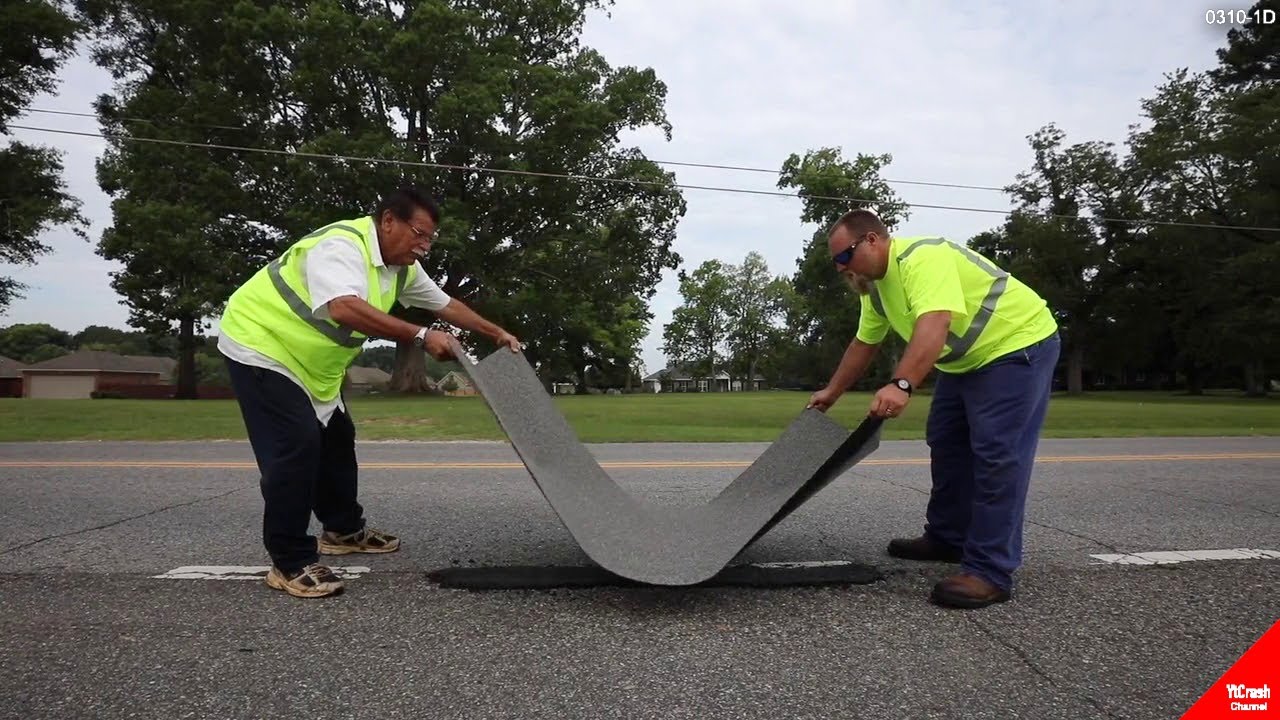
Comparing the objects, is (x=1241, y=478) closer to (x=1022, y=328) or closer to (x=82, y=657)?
(x=1022, y=328)

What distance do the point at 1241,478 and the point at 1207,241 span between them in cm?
3528

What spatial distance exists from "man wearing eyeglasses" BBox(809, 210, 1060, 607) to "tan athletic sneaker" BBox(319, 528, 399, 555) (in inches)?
97.5

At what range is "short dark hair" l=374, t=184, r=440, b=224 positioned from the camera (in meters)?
3.17

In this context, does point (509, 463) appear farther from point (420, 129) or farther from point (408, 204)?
point (420, 129)

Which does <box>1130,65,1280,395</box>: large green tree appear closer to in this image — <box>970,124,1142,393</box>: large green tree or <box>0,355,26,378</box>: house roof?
<box>970,124,1142,393</box>: large green tree

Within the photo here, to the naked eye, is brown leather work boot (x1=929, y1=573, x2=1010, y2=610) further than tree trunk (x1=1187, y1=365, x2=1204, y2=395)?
No

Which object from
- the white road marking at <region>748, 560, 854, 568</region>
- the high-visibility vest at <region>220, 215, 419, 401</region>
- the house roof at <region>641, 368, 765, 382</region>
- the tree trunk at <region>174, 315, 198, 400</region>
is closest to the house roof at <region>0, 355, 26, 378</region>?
the tree trunk at <region>174, 315, 198, 400</region>

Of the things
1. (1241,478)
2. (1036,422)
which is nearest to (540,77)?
(1241,478)

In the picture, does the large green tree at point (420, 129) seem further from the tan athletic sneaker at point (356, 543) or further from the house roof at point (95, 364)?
the house roof at point (95, 364)

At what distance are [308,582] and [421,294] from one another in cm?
143

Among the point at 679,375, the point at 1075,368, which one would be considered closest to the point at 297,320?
the point at 1075,368

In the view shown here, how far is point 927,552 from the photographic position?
3631 millimetres

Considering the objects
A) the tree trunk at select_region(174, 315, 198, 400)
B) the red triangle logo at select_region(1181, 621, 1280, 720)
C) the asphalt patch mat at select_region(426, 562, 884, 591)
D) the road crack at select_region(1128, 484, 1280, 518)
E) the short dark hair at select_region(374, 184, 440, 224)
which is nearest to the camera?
the red triangle logo at select_region(1181, 621, 1280, 720)

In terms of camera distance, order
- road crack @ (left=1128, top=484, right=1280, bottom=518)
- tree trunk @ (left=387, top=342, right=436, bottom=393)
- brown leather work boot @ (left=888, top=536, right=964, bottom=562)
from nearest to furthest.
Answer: brown leather work boot @ (left=888, top=536, right=964, bottom=562)
road crack @ (left=1128, top=484, right=1280, bottom=518)
tree trunk @ (left=387, top=342, right=436, bottom=393)
